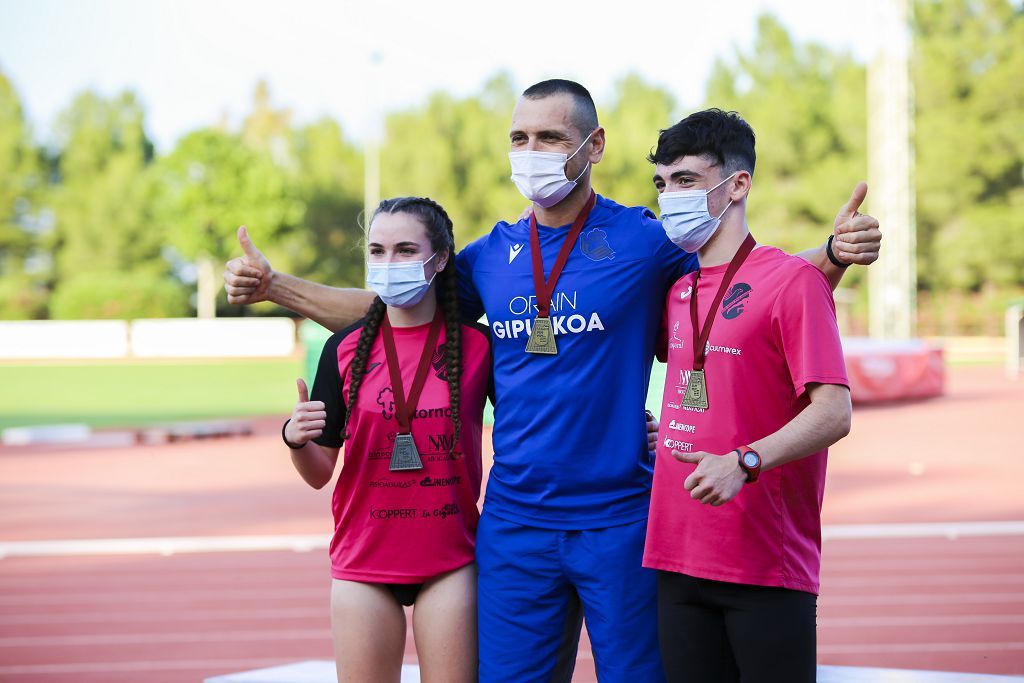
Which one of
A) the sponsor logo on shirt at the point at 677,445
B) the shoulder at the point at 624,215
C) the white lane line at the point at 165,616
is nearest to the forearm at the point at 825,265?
the shoulder at the point at 624,215

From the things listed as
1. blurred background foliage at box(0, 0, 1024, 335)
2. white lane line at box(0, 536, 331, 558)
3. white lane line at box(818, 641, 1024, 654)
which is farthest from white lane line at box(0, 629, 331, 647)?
blurred background foliage at box(0, 0, 1024, 335)

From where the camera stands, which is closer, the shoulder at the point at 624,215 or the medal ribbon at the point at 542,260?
the medal ribbon at the point at 542,260

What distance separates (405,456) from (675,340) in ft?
2.87

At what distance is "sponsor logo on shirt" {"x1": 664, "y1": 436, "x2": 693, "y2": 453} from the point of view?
295 cm

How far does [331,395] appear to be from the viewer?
136 inches

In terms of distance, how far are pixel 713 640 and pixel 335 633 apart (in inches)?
44.4

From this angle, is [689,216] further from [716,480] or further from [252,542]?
[252,542]

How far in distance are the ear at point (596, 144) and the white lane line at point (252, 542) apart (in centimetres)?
593

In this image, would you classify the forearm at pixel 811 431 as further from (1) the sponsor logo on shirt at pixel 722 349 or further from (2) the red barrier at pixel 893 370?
(2) the red barrier at pixel 893 370

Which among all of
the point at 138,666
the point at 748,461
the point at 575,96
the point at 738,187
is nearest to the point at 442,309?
the point at 575,96

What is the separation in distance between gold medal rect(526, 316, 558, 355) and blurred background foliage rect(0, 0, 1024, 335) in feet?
144

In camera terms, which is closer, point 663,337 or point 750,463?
point 750,463

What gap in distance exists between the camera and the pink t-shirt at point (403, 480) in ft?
11.0

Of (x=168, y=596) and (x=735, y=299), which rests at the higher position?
(x=735, y=299)
